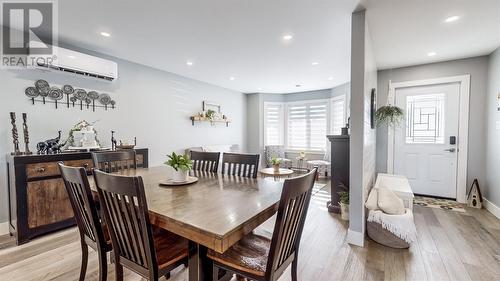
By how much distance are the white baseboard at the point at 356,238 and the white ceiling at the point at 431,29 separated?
2398mm

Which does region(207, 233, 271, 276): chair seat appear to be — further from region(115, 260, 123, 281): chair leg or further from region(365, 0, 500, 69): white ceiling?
region(365, 0, 500, 69): white ceiling

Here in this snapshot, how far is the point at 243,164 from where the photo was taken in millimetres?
2246

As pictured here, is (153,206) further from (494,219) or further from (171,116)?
(494,219)

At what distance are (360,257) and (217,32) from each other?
2997 mm

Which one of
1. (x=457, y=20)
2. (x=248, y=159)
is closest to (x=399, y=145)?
(x=457, y=20)

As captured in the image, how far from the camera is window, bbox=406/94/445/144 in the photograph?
3.95 m

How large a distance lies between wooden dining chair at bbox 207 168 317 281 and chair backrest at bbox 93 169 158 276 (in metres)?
0.36

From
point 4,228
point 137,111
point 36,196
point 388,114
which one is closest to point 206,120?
point 137,111

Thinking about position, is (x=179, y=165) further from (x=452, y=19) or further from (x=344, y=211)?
(x=452, y=19)

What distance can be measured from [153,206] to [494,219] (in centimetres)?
439

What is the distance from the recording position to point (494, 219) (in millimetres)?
3043

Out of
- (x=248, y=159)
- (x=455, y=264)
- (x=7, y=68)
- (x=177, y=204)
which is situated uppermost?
(x=7, y=68)

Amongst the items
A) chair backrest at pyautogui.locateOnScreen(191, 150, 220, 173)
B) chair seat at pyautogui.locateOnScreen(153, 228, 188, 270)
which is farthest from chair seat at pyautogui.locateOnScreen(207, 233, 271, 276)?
chair backrest at pyautogui.locateOnScreen(191, 150, 220, 173)

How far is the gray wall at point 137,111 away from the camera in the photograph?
2707mm
